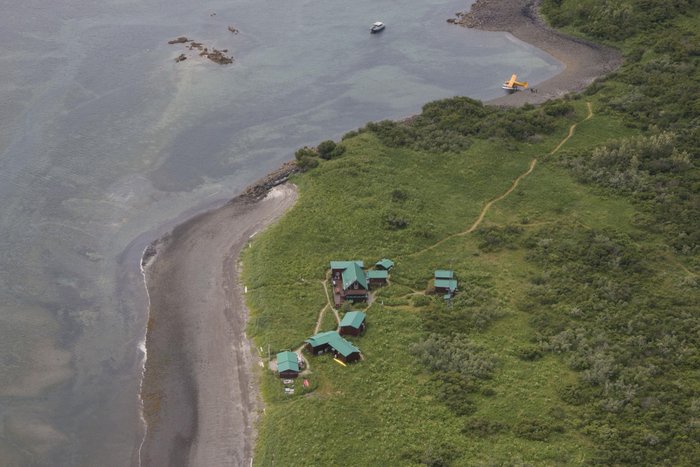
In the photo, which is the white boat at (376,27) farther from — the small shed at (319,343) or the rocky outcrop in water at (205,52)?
the small shed at (319,343)

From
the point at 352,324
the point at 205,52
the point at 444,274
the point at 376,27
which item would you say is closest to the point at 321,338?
the point at 352,324

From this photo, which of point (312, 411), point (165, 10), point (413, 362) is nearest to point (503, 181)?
point (413, 362)

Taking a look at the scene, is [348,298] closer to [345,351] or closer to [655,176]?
[345,351]

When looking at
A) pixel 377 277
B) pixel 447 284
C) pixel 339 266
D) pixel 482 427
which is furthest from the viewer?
pixel 339 266

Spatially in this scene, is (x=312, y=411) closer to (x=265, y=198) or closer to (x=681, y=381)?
(x=681, y=381)

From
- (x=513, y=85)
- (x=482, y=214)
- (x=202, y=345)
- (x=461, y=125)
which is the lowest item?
(x=202, y=345)

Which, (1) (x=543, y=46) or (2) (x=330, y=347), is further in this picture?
(1) (x=543, y=46)

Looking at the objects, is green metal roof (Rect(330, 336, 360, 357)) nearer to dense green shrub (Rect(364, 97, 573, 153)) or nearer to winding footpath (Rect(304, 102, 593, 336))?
winding footpath (Rect(304, 102, 593, 336))
